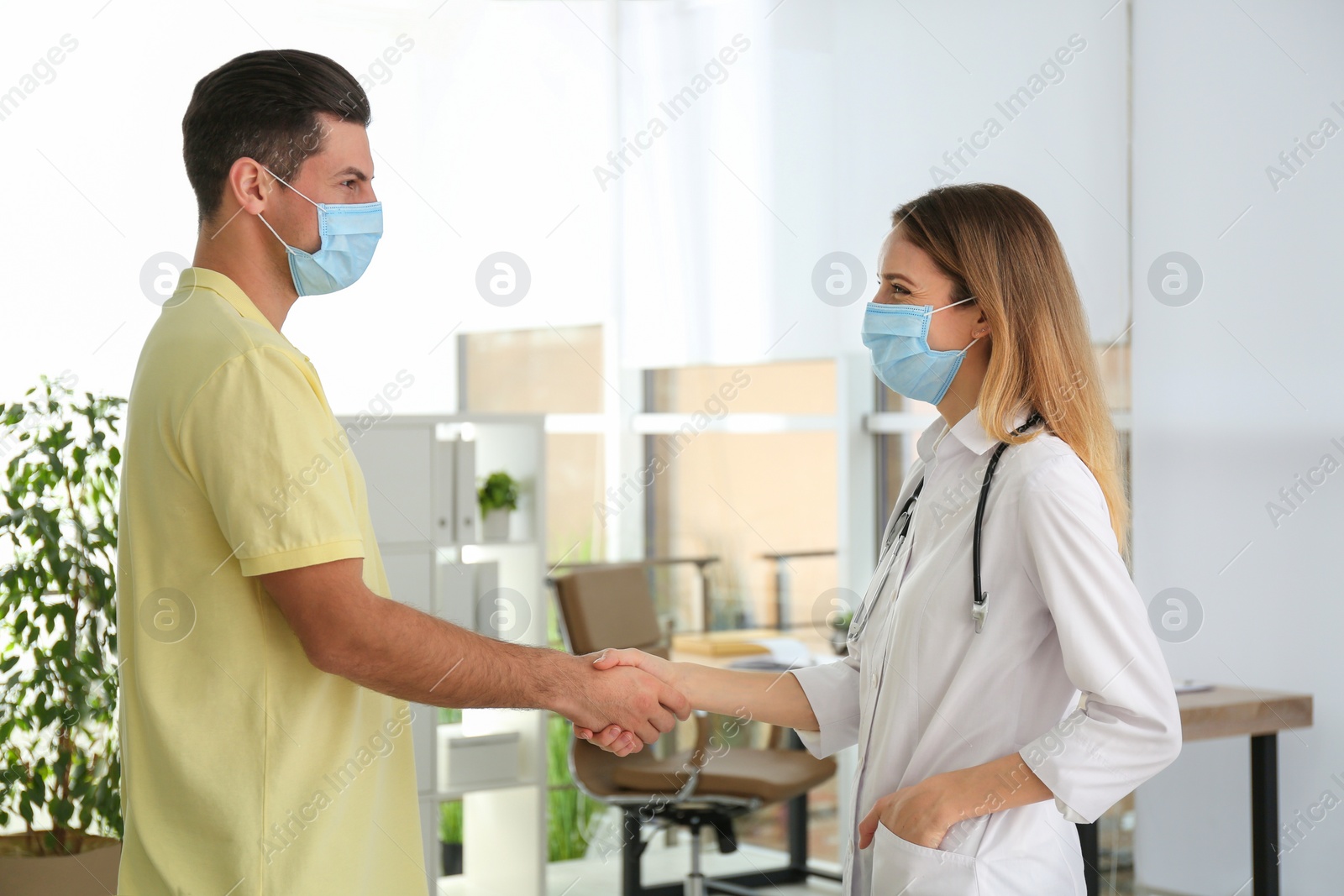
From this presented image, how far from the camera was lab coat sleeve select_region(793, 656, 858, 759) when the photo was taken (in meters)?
1.96

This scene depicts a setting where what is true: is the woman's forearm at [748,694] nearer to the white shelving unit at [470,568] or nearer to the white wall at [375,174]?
the white shelving unit at [470,568]

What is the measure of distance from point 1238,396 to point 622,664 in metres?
2.26

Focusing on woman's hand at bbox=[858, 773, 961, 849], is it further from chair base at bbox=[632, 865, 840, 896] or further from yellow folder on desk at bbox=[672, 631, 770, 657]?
chair base at bbox=[632, 865, 840, 896]

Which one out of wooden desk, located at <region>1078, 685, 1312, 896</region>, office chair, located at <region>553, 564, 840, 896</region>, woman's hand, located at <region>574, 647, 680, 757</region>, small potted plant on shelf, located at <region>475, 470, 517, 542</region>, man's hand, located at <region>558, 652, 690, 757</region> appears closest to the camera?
man's hand, located at <region>558, 652, 690, 757</region>

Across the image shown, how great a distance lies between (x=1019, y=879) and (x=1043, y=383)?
0.64m

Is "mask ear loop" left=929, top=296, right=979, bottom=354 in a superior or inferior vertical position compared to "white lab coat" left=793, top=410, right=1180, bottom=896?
superior

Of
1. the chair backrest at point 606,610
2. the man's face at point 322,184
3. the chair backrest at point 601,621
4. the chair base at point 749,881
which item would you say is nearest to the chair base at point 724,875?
the chair base at point 749,881

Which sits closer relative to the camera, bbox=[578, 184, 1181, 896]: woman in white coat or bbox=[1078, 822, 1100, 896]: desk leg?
bbox=[578, 184, 1181, 896]: woman in white coat

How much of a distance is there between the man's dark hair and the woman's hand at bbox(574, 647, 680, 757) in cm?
94

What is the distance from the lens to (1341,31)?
3.31 metres

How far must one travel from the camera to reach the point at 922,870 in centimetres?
155

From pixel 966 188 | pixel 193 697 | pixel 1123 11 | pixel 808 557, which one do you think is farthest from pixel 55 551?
pixel 1123 11

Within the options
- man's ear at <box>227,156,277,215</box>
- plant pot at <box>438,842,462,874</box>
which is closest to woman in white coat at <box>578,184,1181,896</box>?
man's ear at <box>227,156,277,215</box>

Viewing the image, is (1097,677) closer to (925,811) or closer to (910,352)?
(925,811)
